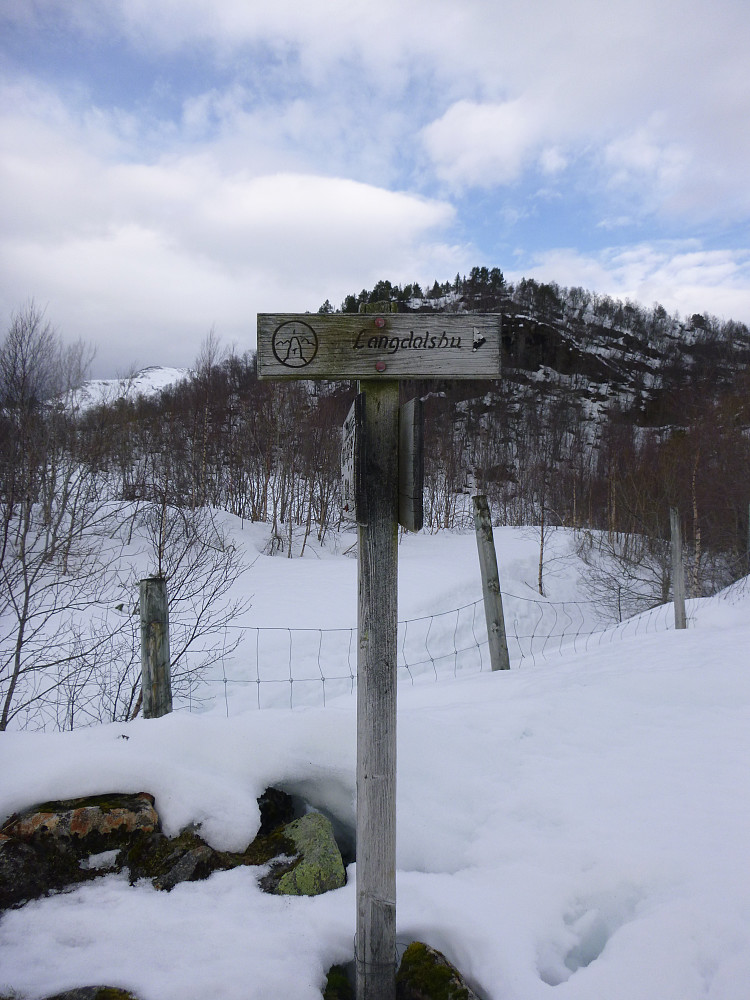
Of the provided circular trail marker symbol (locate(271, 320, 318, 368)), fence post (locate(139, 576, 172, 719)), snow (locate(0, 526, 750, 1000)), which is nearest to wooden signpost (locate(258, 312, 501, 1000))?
circular trail marker symbol (locate(271, 320, 318, 368))

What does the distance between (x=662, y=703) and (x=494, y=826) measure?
7.38 ft

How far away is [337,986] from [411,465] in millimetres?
1767

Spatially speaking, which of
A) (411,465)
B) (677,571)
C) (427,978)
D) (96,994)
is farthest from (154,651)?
(677,571)

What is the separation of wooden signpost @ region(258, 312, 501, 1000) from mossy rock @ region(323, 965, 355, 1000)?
8cm

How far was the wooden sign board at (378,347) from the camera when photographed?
181 cm

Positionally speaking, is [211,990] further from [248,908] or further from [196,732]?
[196,732]

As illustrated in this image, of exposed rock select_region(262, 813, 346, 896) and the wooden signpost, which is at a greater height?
the wooden signpost

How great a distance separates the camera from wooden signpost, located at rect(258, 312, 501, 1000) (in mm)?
1811

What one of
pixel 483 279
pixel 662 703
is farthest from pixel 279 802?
pixel 483 279

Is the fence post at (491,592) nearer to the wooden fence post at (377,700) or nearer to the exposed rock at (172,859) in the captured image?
the exposed rock at (172,859)

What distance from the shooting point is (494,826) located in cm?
281

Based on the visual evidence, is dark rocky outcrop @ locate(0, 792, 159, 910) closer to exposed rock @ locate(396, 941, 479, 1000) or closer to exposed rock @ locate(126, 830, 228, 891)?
exposed rock @ locate(126, 830, 228, 891)

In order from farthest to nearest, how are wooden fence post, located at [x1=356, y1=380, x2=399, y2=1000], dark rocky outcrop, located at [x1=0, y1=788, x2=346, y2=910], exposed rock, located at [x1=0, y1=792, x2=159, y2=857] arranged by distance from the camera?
exposed rock, located at [x1=0, y1=792, x2=159, y2=857]
dark rocky outcrop, located at [x1=0, y1=788, x2=346, y2=910]
wooden fence post, located at [x1=356, y1=380, x2=399, y2=1000]

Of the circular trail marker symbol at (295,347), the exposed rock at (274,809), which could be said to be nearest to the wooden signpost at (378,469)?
the circular trail marker symbol at (295,347)
